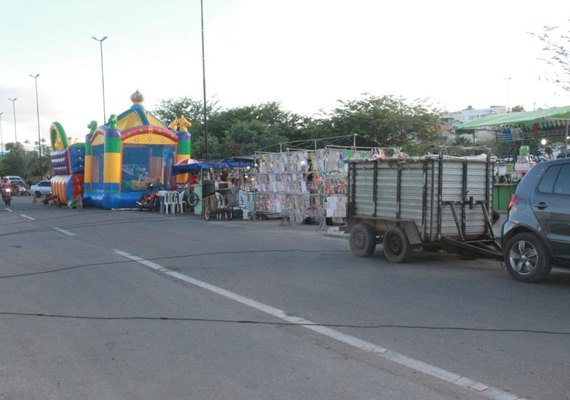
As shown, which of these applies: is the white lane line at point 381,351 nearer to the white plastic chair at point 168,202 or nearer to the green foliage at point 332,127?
the white plastic chair at point 168,202

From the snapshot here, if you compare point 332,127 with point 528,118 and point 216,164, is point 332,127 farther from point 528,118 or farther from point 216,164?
point 528,118

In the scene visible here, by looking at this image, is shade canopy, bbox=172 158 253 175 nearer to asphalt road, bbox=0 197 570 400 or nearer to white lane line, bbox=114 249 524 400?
asphalt road, bbox=0 197 570 400

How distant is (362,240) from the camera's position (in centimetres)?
1078

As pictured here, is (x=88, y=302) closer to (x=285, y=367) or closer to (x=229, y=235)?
(x=285, y=367)

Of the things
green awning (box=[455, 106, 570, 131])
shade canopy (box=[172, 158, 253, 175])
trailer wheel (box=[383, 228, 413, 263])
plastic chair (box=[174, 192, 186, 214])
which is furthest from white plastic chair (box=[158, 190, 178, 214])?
trailer wheel (box=[383, 228, 413, 263])

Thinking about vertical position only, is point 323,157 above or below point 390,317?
above

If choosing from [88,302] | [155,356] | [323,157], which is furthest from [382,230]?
[323,157]

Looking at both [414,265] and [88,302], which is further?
[414,265]

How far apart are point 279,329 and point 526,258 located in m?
4.15

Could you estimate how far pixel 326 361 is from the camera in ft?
16.1

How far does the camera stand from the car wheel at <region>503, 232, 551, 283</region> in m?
7.80

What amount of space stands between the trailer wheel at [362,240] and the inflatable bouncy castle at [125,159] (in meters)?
19.4

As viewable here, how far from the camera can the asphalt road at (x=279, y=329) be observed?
4.38 m

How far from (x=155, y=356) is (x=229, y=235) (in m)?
10.2
